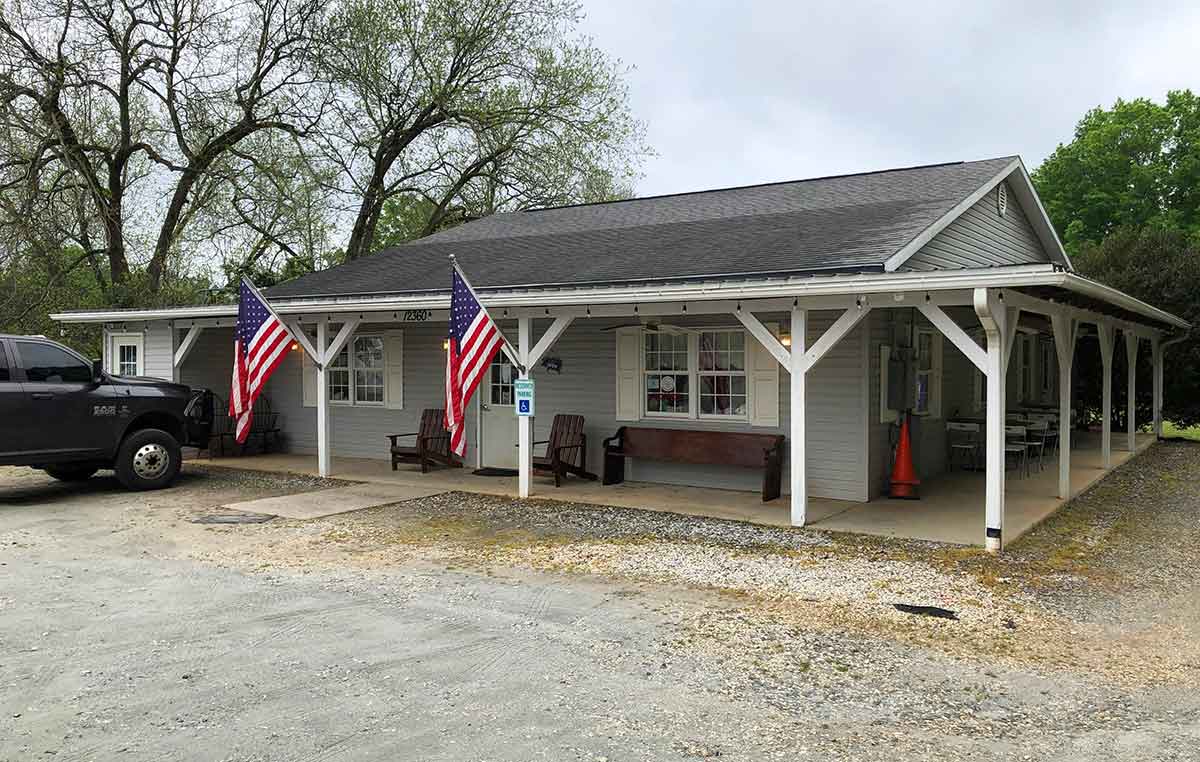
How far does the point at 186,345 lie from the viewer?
13531 millimetres

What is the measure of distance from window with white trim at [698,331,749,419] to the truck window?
7.14m

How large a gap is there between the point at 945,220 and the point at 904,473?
292 cm

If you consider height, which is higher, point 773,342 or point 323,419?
point 773,342

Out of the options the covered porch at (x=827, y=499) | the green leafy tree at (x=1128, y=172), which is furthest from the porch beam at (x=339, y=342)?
the green leafy tree at (x=1128, y=172)

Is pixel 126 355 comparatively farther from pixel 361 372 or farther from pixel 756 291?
pixel 756 291

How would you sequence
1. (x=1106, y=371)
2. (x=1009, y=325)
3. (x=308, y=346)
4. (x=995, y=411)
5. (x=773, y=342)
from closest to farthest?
(x=995, y=411), (x=1009, y=325), (x=773, y=342), (x=308, y=346), (x=1106, y=371)

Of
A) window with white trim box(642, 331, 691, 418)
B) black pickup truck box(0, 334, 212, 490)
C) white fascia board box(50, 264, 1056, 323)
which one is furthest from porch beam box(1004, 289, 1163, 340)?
black pickup truck box(0, 334, 212, 490)

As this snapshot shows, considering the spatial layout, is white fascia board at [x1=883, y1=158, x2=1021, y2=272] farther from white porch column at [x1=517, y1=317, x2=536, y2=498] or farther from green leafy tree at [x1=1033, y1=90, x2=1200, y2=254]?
green leafy tree at [x1=1033, y1=90, x2=1200, y2=254]

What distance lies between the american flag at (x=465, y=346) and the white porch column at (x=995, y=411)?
184 inches

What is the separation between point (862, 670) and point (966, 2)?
15.2m

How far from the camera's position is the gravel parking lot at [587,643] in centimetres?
373

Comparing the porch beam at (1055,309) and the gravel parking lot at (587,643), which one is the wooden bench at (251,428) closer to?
the gravel parking lot at (587,643)

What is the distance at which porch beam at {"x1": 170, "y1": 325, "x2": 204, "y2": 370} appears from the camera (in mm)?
13398

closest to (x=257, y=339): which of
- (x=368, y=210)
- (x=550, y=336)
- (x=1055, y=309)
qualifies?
(x=550, y=336)
